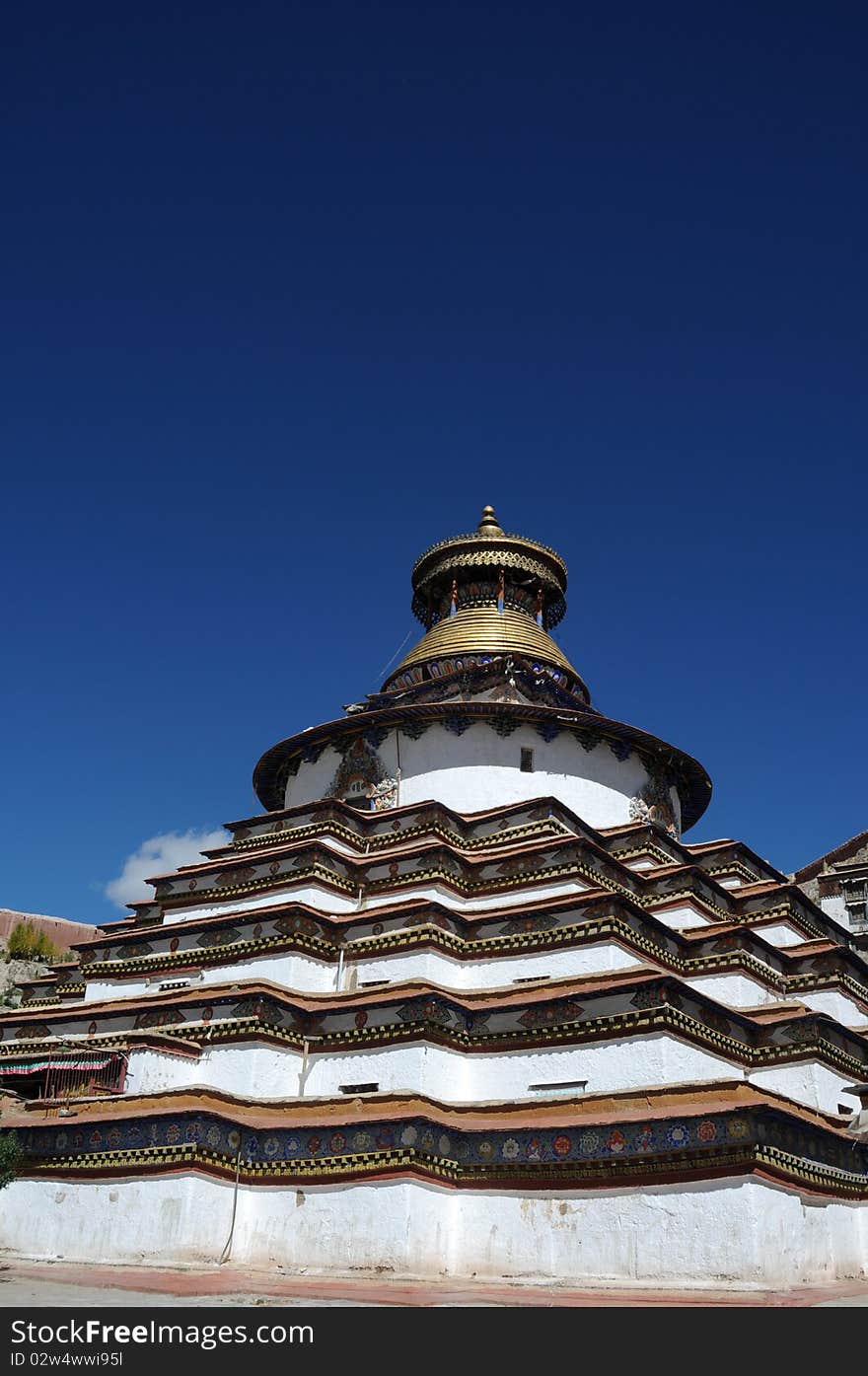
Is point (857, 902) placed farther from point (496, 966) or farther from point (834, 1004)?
point (496, 966)

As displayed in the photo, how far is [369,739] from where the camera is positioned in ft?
65.9

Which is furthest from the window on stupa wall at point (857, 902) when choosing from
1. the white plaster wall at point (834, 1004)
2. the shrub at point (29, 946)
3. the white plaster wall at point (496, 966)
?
the shrub at point (29, 946)

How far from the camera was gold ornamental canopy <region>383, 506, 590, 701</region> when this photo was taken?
22.1 m

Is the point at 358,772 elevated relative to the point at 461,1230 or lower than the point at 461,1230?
elevated

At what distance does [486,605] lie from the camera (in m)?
24.5

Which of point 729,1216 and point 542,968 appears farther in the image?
point 542,968

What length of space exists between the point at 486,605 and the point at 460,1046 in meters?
12.7

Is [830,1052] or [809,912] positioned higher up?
[809,912]

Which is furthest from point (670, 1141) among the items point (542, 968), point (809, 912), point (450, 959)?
point (809, 912)

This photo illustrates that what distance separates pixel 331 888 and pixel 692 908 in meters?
5.23

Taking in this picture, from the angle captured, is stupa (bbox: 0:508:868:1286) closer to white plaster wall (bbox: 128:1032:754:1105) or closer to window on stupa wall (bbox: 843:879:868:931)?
white plaster wall (bbox: 128:1032:754:1105)

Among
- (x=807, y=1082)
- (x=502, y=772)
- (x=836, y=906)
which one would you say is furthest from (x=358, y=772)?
(x=836, y=906)

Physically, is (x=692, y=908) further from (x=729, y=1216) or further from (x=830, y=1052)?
(x=729, y=1216)
